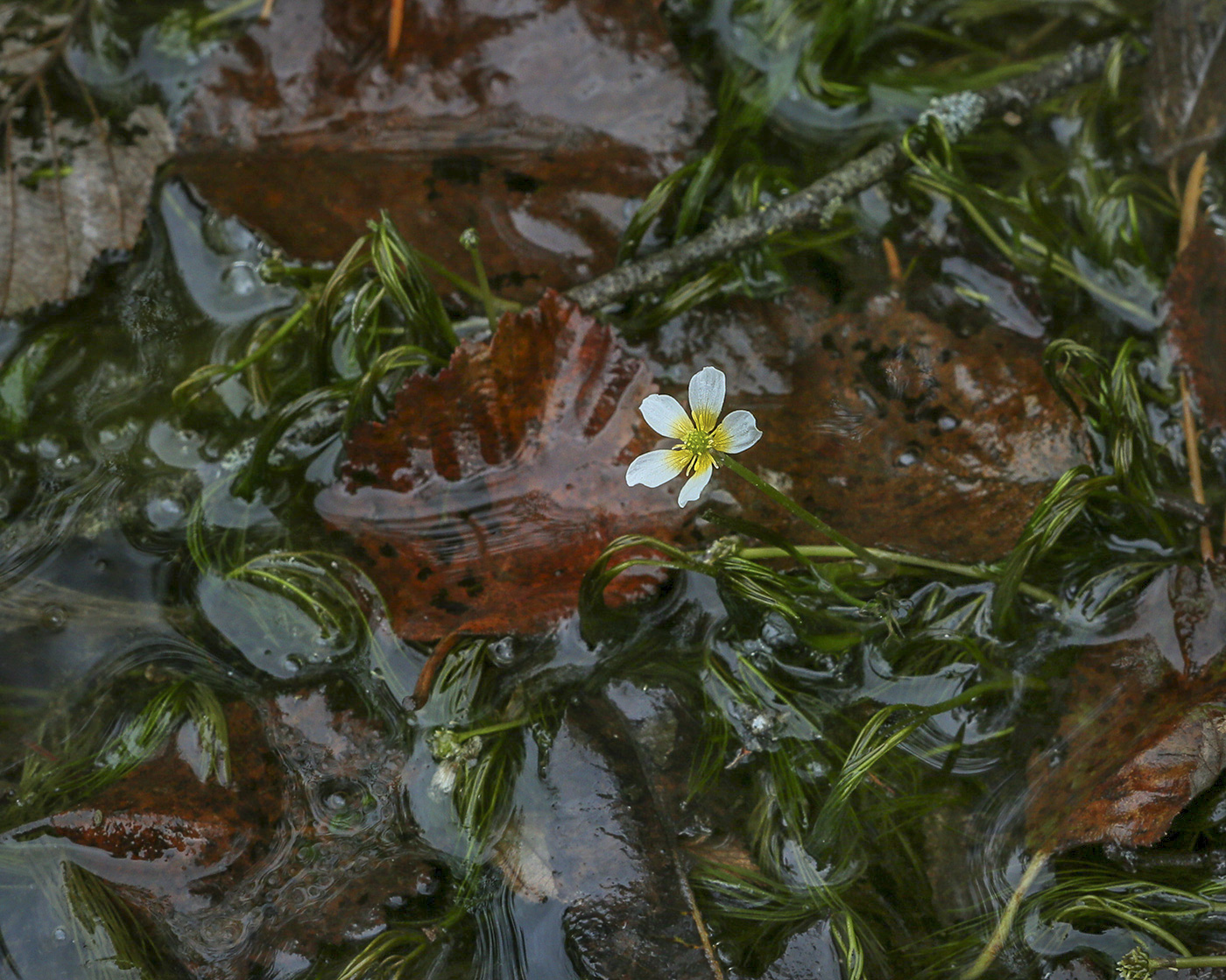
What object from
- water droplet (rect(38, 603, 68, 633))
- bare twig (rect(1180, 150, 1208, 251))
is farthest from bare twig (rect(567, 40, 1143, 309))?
water droplet (rect(38, 603, 68, 633))

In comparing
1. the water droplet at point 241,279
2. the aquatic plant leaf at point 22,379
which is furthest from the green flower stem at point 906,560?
the aquatic plant leaf at point 22,379

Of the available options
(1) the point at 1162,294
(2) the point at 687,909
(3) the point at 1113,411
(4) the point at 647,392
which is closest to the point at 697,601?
(4) the point at 647,392

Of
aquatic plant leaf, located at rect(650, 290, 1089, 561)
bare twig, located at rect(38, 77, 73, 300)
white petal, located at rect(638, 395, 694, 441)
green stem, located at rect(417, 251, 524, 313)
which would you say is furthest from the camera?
bare twig, located at rect(38, 77, 73, 300)

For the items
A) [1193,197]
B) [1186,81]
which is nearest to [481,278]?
[1193,197]

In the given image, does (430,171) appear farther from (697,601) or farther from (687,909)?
(687,909)

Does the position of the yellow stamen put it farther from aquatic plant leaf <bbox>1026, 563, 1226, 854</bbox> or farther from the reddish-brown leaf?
the reddish-brown leaf

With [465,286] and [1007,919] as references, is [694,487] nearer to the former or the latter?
[465,286]
